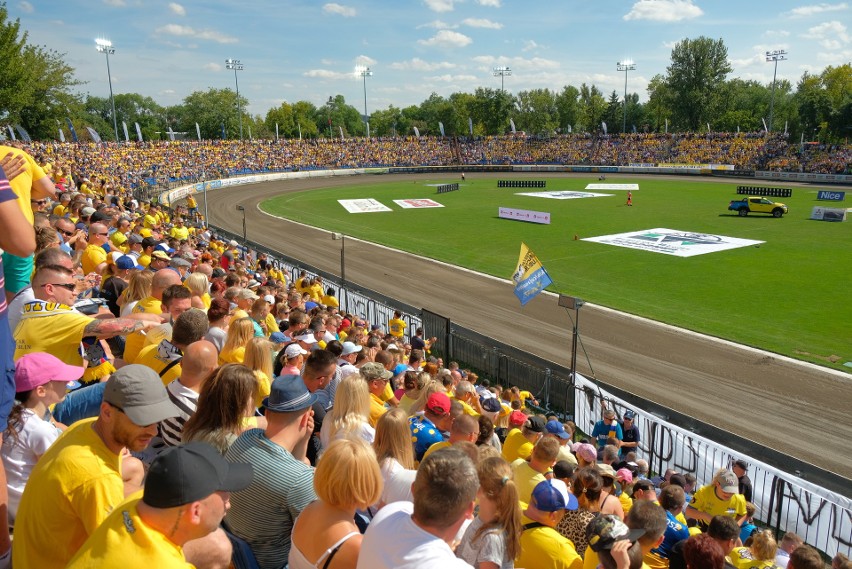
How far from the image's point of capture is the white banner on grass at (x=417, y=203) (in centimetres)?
5562

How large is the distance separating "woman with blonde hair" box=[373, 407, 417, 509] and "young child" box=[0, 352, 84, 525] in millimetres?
2199

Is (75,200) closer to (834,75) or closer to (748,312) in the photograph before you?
(748,312)

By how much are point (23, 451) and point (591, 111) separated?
145883 millimetres

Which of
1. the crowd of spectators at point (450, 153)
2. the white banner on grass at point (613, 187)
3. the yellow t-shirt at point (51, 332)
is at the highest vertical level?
the crowd of spectators at point (450, 153)

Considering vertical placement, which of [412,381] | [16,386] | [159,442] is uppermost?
[16,386]

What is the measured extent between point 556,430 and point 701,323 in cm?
1664

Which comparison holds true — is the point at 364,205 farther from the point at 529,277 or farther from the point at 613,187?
the point at 529,277

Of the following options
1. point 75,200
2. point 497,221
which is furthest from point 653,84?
point 75,200

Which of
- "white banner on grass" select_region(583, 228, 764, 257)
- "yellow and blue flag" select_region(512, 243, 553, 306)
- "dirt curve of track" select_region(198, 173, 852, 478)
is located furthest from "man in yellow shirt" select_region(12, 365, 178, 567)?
"white banner on grass" select_region(583, 228, 764, 257)

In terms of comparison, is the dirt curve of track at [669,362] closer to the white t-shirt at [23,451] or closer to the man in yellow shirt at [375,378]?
the man in yellow shirt at [375,378]

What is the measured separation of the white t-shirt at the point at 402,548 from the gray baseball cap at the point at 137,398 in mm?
1374

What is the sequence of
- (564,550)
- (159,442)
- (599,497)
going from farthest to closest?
(599,497), (159,442), (564,550)

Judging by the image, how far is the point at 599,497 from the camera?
5676 mm

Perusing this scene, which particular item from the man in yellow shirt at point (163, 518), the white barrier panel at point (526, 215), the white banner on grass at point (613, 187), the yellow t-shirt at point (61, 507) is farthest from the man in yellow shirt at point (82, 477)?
the white banner on grass at point (613, 187)
